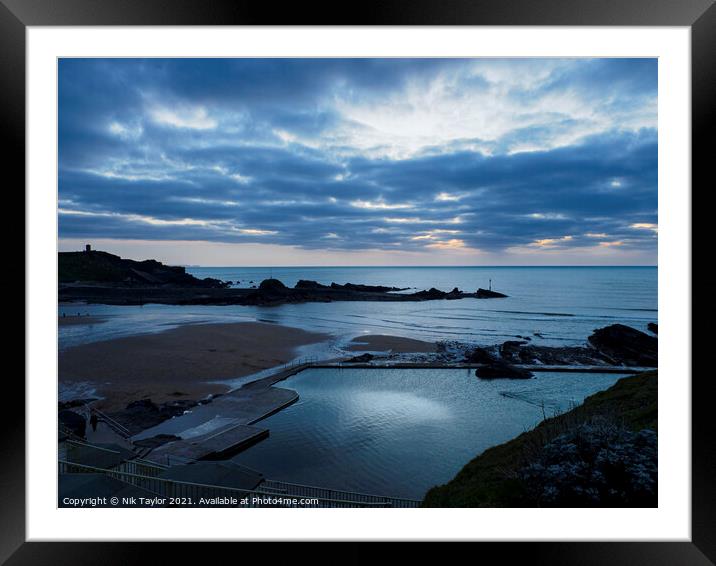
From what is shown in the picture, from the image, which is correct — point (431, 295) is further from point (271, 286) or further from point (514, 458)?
point (514, 458)

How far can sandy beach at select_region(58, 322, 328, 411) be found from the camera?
10.0m

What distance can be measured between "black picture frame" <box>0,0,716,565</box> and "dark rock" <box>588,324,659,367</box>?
48.6 ft

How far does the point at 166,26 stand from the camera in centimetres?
190

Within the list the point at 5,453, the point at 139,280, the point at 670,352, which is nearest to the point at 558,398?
the point at 670,352

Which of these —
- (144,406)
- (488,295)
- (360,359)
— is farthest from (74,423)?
(488,295)

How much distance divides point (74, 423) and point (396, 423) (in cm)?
616

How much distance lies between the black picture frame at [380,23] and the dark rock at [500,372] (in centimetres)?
1060

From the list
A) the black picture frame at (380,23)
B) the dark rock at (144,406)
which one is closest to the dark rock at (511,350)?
the dark rock at (144,406)

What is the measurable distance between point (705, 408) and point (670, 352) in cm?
31

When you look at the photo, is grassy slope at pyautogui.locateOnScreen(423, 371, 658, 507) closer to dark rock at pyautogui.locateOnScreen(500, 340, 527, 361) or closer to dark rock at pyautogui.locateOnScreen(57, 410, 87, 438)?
dark rock at pyautogui.locateOnScreen(57, 410, 87, 438)

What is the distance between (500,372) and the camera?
475 inches

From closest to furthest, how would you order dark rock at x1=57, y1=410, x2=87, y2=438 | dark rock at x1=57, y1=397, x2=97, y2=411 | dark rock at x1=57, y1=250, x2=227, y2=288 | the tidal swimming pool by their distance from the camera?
the tidal swimming pool < dark rock at x1=57, y1=410, x2=87, y2=438 < dark rock at x1=57, y1=397, x2=97, y2=411 < dark rock at x1=57, y1=250, x2=227, y2=288

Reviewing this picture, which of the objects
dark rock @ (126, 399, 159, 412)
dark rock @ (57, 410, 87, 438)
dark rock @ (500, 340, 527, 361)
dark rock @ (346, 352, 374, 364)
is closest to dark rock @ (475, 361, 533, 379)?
dark rock @ (500, 340, 527, 361)

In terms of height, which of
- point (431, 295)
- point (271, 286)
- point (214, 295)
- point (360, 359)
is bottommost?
point (360, 359)
